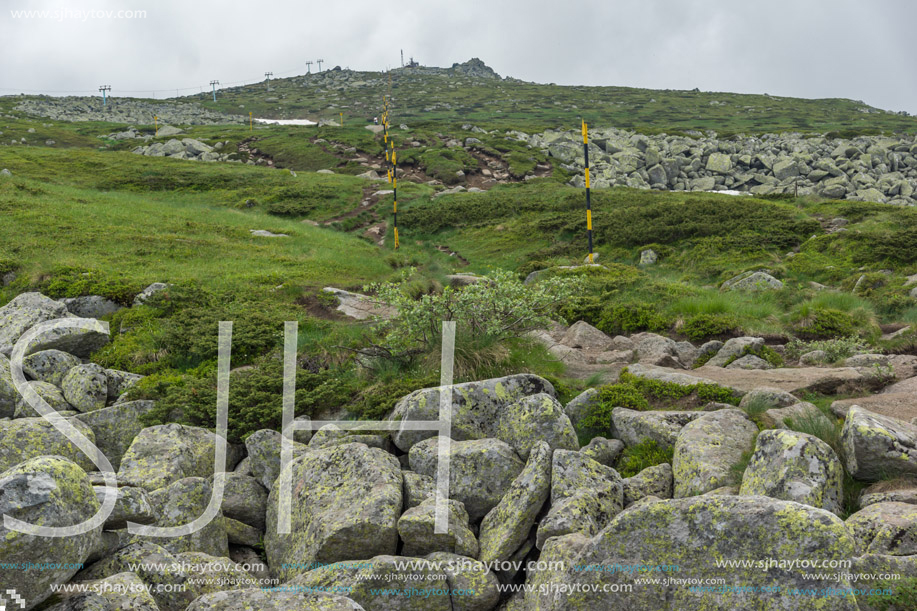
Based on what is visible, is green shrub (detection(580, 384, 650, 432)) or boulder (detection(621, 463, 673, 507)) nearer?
boulder (detection(621, 463, 673, 507))

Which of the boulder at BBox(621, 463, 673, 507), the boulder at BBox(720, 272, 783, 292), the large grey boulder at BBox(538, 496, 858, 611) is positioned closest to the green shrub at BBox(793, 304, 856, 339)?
the boulder at BBox(720, 272, 783, 292)

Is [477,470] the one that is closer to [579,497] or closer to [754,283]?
[579,497]

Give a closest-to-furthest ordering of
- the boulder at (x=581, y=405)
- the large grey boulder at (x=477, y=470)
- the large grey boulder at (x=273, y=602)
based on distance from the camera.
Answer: the large grey boulder at (x=273, y=602) < the large grey boulder at (x=477, y=470) < the boulder at (x=581, y=405)

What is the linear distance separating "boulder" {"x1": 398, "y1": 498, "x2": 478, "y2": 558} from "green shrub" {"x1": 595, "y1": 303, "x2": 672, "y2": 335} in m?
8.41

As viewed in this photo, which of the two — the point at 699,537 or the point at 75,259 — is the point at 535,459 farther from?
the point at 75,259

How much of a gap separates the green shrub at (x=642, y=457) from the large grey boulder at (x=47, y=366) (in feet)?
33.3

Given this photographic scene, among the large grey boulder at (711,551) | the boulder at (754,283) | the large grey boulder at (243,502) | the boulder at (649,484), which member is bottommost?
the large grey boulder at (243,502)

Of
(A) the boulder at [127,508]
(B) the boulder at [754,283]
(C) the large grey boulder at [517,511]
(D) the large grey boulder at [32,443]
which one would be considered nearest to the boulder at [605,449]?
(C) the large grey boulder at [517,511]

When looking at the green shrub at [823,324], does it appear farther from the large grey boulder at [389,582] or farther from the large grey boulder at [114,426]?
the large grey boulder at [114,426]

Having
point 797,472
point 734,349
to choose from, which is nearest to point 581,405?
point 797,472

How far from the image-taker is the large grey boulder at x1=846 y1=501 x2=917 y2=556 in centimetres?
514

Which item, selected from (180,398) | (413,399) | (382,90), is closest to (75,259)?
(180,398)

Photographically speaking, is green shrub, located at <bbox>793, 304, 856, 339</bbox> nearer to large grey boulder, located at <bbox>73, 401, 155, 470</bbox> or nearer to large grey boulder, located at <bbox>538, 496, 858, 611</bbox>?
large grey boulder, located at <bbox>538, 496, 858, 611</bbox>

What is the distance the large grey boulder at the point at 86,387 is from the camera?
10484 mm
